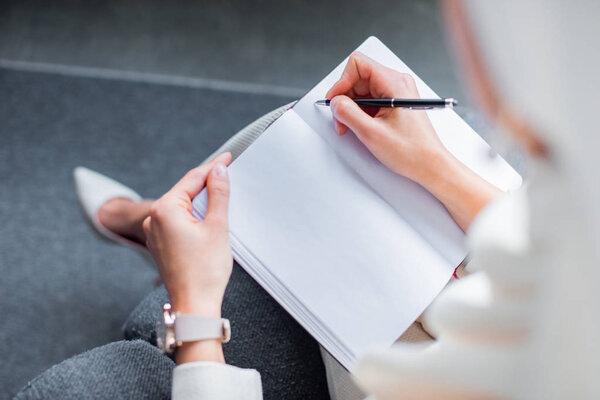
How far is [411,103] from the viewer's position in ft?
1.93

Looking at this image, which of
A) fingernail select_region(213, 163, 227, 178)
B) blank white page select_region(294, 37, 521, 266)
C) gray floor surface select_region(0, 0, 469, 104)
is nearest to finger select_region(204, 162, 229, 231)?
fingernail select_region(213, 163, 227, 178)

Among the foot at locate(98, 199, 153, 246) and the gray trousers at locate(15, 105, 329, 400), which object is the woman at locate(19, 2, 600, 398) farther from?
the foot at locate(98, 199, 153, 246)

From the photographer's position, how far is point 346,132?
24.6 inches

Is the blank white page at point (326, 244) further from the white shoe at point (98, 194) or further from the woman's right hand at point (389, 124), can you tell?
the white shoe at point (98, 194)

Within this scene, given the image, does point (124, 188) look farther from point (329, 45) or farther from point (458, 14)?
point (458, 14)

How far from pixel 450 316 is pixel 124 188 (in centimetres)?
84

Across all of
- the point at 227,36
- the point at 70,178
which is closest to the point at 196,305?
the point at 70,178

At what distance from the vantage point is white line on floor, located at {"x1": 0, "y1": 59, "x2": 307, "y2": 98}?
3.87 feet

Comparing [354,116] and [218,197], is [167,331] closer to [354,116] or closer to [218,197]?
[218,197]

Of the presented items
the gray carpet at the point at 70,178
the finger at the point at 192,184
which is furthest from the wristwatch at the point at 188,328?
the gray carpet at the point at 70,178

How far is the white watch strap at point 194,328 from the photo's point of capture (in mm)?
519

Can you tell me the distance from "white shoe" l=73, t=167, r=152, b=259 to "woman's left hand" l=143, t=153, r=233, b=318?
0.40m

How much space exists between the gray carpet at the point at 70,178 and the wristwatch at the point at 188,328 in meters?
0.59

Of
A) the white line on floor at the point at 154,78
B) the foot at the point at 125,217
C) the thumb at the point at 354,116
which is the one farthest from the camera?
the white line on floor at the point at 154,78
